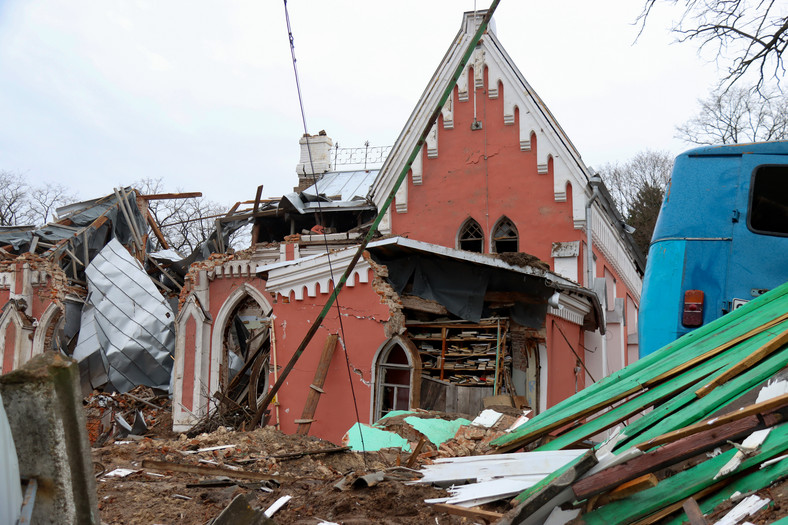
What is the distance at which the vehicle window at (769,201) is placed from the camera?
7.28 metres

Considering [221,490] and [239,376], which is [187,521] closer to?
[221,490]

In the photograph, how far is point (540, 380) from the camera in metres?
14.0

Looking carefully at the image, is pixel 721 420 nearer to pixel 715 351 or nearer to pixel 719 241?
pixel 715 351

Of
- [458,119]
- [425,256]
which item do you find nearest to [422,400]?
[425,256]

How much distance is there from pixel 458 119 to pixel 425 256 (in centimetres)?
735

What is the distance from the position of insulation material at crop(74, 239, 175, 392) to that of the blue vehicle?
1964 centimetres

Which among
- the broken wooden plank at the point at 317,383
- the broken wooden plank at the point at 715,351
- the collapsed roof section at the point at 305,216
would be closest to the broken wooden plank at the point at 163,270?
the collapsed roof section at the point at 305,216

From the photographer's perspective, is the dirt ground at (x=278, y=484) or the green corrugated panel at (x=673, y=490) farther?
the dirt ground at (x=278, y=484)

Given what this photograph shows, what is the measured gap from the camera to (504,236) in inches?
736

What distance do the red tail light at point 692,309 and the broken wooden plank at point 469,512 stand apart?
13.0ft

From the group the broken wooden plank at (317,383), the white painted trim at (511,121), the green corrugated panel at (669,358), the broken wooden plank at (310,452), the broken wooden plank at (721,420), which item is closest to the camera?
the broken wooden plank at (721,420)

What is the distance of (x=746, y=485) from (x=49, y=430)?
283cm

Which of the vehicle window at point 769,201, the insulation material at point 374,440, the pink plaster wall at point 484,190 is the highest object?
the pink plaster wall at point 484,190

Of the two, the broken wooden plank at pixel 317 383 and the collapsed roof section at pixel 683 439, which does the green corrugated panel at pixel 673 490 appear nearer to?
the collapsed roof section at pixel 683 439
